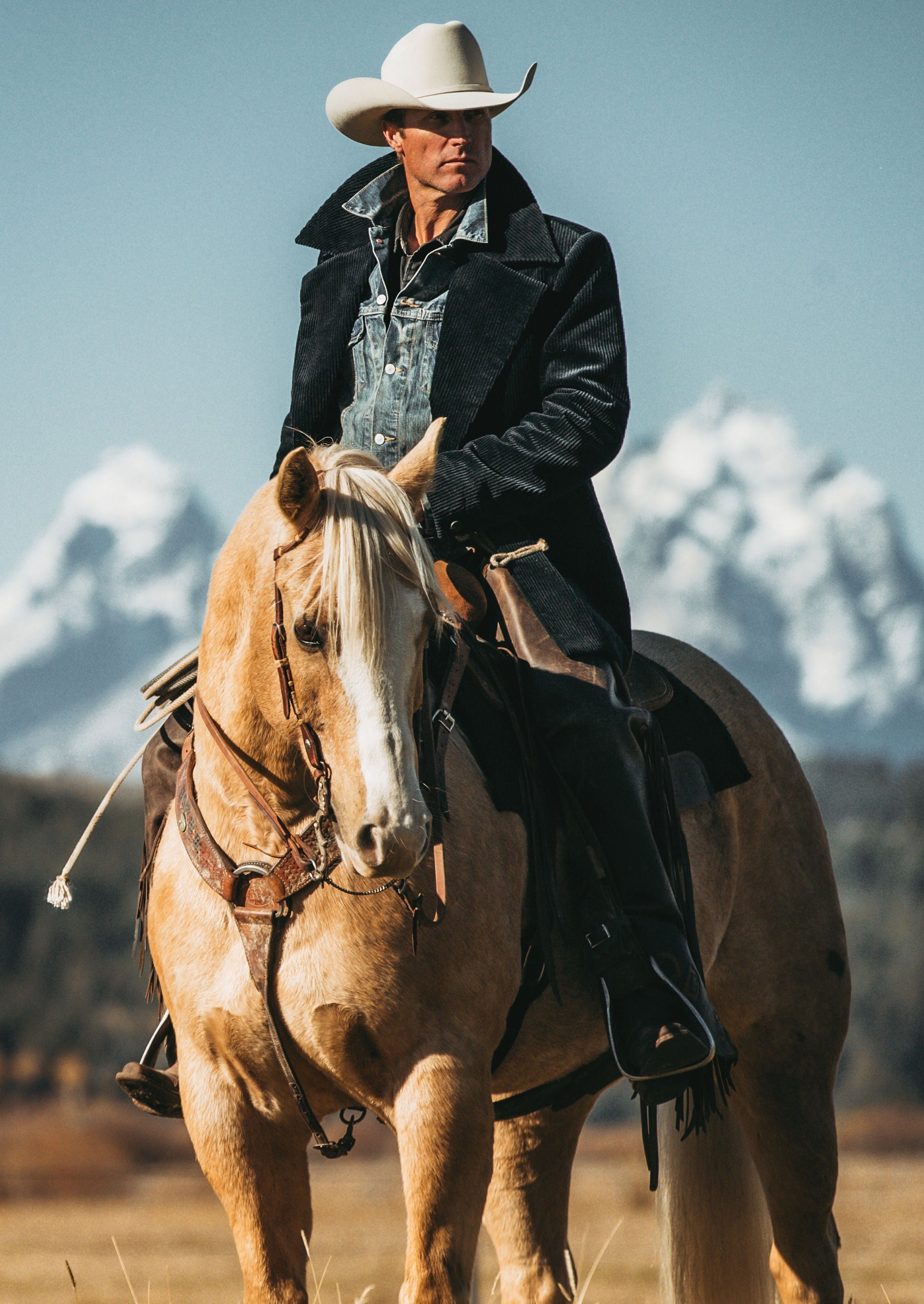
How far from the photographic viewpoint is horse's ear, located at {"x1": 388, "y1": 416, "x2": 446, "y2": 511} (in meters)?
3.69

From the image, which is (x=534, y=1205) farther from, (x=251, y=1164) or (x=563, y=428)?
(x=563, y=428)

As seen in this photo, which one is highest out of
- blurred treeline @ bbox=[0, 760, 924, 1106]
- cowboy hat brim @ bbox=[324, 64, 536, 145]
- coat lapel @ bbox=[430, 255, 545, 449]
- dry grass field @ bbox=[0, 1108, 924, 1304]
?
cowboy hat brim @ bbox=[324, 64, 536, 145]

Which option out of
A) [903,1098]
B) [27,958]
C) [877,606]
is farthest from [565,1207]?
[877,606]

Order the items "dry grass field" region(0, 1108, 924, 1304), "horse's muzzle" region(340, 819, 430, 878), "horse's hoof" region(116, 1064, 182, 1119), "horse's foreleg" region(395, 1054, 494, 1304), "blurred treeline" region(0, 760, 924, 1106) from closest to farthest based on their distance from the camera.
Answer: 1. "horse's muzzle" region(340, 819, 430, 878)
2. "horse's foreleg" region(395, 1054, 494, 1304)
3. "horse's hoof" region(116, 1064, 182, 1119)
4. "dry grass field" region(0, 1108, 924, 1304)
5. "blurred treeline" region(0, 760, 924, 1106)

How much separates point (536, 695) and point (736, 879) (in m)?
1.48

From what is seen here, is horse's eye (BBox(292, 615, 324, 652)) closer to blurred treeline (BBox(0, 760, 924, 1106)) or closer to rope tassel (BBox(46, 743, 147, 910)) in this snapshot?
rope tassel (BBox(46, 743, 147, 910))

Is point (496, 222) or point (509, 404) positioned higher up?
point (496, 222)

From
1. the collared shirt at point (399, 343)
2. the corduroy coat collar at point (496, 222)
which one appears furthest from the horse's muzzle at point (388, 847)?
the corduroy coat collar at point (496, 222)

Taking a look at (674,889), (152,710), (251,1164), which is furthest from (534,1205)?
(152,710)

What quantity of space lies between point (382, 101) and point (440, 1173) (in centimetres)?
297

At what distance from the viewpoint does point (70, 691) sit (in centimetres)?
17012

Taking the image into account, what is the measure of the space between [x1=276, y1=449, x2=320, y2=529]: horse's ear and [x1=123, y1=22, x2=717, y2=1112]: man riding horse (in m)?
0.75

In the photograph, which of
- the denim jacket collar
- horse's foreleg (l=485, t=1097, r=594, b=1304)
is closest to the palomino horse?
the denim jacket collar

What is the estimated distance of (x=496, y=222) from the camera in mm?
4648
